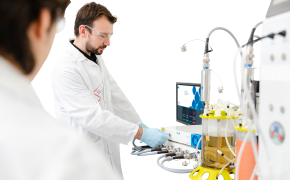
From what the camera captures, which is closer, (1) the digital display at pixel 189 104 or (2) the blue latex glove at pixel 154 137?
(2) the blue latex glove at pixel 154 137

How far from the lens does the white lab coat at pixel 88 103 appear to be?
1.72m

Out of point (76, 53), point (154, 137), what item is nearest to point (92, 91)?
point (76, 53)

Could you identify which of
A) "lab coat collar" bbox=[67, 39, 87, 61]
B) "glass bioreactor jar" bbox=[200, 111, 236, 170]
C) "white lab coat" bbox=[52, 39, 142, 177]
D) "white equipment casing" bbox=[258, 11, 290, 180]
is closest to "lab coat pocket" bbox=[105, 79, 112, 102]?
"white lab coat" bbox=[52, 39, 142, 177]

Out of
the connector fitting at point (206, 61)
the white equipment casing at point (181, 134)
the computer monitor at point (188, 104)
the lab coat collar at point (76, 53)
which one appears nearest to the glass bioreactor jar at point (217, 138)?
the connector fitting at point (206, 61)

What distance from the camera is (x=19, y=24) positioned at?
1.59 feet

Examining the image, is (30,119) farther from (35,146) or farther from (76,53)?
(76,53)

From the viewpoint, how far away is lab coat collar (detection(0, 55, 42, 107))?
1.55 ft

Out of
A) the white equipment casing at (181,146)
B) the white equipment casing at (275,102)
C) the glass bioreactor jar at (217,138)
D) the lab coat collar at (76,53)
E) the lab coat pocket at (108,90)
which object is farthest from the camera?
the lab coat pocket at (108,90)

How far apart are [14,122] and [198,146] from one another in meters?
1.38

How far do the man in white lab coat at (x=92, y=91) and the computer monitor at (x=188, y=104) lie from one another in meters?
0.61

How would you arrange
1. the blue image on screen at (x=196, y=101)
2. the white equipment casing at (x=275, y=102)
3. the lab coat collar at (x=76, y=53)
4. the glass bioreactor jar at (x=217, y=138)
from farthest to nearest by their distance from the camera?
the blue image on screen at (x=196, y=101) < the lab coat collar at (x=76, y=53) < the glass bioreactor jar at (x=217, y=138) < the white equipment casing at (x=275, y=102)

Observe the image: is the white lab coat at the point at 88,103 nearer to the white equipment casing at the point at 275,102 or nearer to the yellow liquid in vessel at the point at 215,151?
the yellow liquid in vessel at the point at 215,151

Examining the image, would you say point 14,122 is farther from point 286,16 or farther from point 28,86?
point 286,16

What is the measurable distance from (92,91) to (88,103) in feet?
0.64
